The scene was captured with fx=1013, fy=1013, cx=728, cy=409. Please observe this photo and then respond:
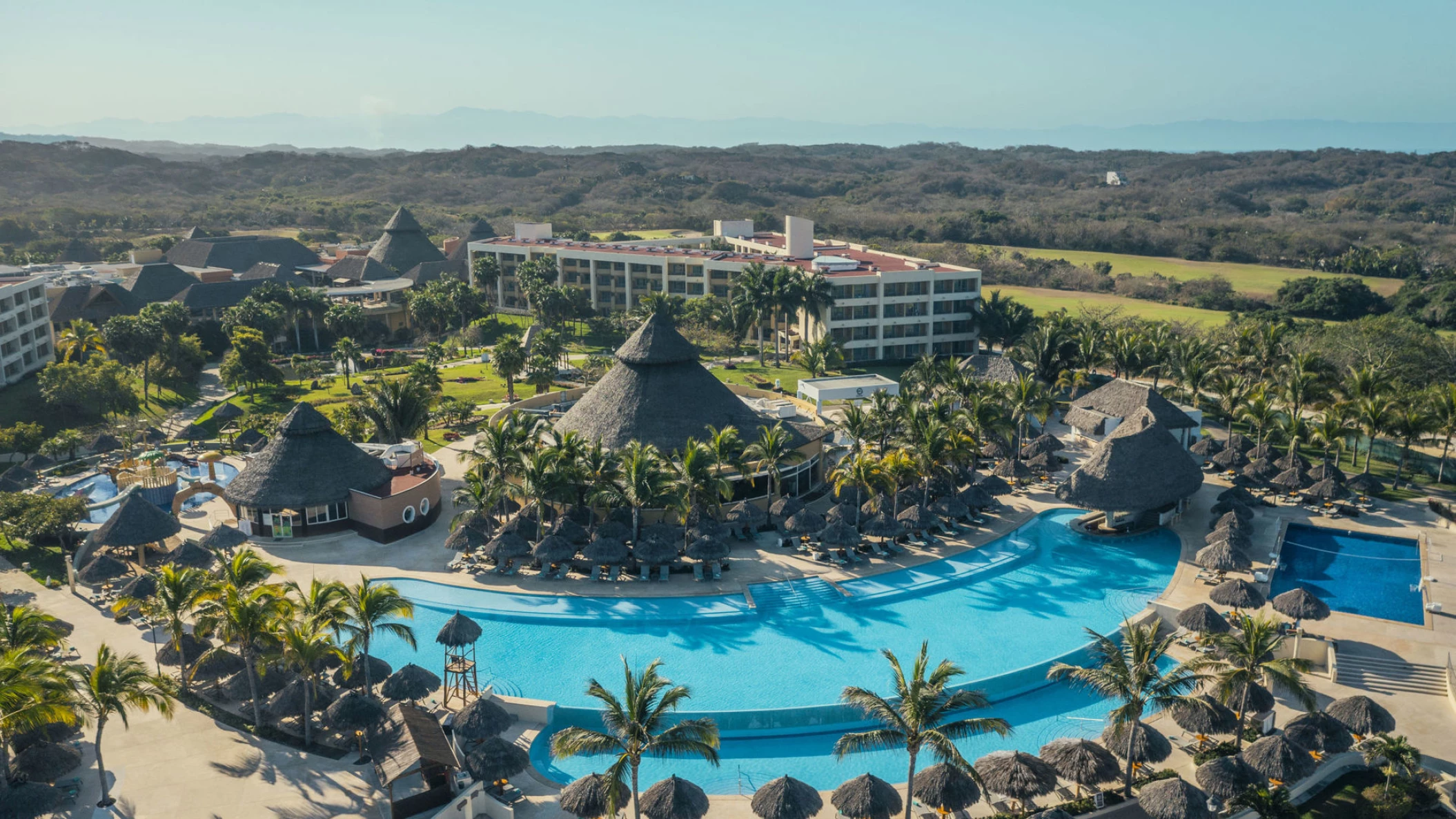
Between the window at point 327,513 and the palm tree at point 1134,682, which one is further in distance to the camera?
the window at point 327,513

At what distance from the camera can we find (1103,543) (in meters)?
43.4

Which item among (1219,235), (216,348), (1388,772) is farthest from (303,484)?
(1219,235)

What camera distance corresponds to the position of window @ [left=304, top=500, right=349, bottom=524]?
43.0 meters

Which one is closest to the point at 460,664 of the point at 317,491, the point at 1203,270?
the point at 317,491

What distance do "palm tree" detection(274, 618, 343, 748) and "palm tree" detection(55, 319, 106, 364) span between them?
5150 cm

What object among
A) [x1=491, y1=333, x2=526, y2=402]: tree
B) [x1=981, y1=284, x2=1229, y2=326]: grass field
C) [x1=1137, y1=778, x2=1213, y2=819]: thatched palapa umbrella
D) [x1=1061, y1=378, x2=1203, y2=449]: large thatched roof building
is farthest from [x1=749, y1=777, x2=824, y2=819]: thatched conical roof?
[x1=981, y1=284, x2=1229, y2=326]: grass field

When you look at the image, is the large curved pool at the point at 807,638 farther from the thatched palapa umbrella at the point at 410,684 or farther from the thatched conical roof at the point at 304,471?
the thatched conical roof at the point at 304,471

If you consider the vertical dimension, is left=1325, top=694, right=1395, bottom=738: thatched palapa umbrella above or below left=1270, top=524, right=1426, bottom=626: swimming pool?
above

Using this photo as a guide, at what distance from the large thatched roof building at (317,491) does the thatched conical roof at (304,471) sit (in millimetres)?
29

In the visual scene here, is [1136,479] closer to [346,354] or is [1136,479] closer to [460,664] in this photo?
[460,664]

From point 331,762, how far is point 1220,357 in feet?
179

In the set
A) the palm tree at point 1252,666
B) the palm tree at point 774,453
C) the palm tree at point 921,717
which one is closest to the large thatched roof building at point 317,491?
the palm tree at point 774,453

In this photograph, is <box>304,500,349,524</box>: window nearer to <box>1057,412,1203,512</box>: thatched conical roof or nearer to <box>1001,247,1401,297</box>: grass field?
<box>1057,412,1203,512</box>: thatched conical roof

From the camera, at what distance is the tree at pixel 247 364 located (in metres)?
67.2
